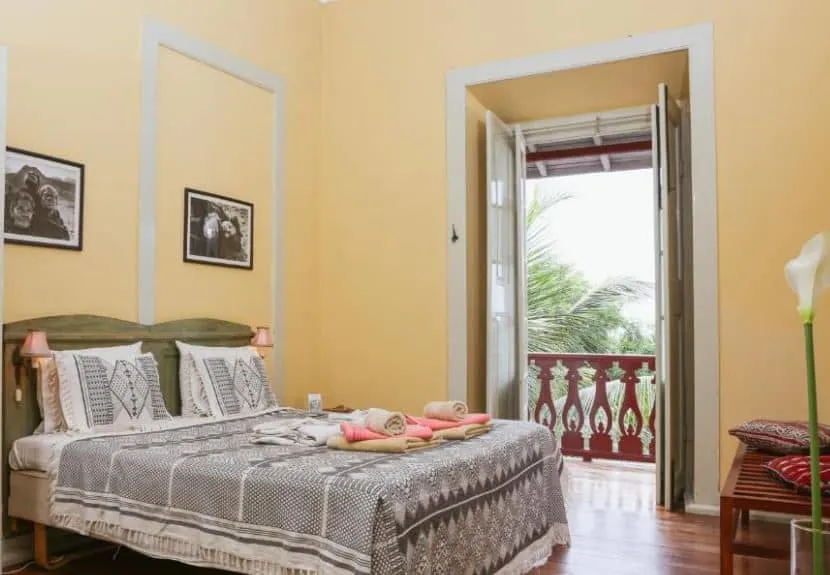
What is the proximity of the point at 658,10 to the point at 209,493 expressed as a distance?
383cm

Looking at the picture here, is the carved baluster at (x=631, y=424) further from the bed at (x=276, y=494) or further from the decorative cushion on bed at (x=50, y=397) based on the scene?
the decorative cushion on bed at (x=50, y=397)

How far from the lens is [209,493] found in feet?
8.23

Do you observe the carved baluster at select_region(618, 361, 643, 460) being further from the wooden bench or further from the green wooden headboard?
the green wooden headboard

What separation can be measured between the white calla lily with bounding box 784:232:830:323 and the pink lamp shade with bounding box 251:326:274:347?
390 cm

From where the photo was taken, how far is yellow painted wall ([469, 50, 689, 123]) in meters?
4.62

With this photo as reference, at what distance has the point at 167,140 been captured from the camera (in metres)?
4.15

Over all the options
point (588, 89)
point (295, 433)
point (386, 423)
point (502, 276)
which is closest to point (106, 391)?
point (295, 433)

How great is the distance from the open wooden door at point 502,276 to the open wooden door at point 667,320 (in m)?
1.08

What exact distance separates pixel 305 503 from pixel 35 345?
63.5 inches

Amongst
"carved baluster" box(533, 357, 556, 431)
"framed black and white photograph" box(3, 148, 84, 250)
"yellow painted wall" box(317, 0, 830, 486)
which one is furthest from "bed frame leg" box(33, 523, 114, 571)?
"carved baluster" box(533, 357, 556, 431)

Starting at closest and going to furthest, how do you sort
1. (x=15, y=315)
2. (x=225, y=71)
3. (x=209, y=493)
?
(x=209, y=493)
(x=15, y=315)
(x=225, y=71)

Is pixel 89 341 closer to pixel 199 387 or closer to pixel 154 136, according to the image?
pixel 199 387

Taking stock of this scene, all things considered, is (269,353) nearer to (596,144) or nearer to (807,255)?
(596,144)

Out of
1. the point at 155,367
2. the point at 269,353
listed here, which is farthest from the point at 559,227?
the point at 155,367
